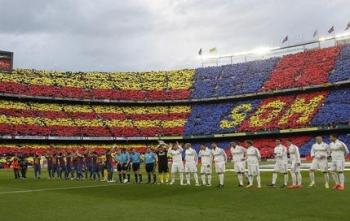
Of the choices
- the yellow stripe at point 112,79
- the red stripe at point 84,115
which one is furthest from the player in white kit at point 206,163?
the yellow stripe at point 112,79

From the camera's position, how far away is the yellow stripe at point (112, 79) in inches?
3236

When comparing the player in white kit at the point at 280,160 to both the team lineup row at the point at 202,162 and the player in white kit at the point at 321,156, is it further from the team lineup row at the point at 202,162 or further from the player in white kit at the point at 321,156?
the player in white kit at the point at 321,156

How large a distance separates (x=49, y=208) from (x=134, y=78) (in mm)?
77392

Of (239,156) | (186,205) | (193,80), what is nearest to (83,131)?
(193,80)

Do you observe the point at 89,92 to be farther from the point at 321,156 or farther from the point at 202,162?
the point at 321,156

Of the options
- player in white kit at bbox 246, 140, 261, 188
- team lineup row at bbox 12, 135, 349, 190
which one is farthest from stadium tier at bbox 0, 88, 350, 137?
player in white kit at bbox 246, 140, 261, 188

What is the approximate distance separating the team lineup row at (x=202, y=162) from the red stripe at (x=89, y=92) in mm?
41169

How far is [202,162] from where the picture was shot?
25.1 meters

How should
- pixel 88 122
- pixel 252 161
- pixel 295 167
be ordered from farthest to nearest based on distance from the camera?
pixel 88 122 → pixel 252 161 → pixel 295 167

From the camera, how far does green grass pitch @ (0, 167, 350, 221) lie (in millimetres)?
13406

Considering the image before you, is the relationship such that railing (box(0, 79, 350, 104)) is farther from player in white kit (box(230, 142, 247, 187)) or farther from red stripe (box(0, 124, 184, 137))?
player in white kit (box(230, 142, 247, 187))

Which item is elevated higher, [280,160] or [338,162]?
[280,160]

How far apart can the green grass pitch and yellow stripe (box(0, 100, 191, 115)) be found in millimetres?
58389

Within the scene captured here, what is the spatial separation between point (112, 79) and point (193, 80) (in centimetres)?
1674
